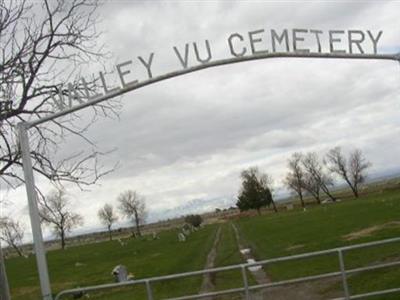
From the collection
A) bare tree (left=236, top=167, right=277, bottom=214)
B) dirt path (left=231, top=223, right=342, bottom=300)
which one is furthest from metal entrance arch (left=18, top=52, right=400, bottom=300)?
bare tree (left=236, top=167, right=277, bottom=214)

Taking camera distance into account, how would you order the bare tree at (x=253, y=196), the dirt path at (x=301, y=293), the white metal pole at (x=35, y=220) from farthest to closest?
the bare tree at (x=253, y=196)
the dirt path at (x=301, y=293)
the white metal pole at (x=35, y=220)

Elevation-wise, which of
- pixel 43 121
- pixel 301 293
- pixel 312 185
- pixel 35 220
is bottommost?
pixel 301 293

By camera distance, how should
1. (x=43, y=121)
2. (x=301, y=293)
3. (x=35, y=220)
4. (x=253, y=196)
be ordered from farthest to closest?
(x=253, y=196) → (x=301, y=293) → (x=43, y=121) → (x=35, y=220)

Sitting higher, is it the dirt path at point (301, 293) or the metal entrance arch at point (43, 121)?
the metal entrance arch at point (43, 121)

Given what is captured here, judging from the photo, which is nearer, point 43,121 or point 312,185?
point 43,121

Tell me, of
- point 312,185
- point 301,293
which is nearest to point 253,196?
point 312,185

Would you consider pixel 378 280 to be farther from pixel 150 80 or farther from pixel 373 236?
pixel 373 236

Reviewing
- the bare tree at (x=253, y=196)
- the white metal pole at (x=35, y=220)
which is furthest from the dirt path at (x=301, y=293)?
the bare tree at (x=253, y=196)

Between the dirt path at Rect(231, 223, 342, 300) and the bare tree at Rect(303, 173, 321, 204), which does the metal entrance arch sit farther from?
the bare tree at Rect(303, 173, 321, 204)

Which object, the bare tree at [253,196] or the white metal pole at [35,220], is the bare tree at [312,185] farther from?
the white metal pole at [35,220]

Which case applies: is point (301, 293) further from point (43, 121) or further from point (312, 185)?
point (312, 185)

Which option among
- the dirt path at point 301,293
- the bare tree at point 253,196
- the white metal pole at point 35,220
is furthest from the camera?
the bare tree at point 253,196

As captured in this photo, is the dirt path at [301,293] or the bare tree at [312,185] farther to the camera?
the bare tree at [312,185]

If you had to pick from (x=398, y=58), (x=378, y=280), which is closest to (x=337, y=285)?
(x=378, y=280)
